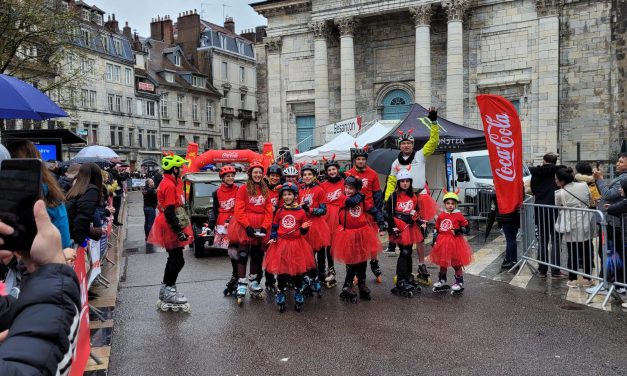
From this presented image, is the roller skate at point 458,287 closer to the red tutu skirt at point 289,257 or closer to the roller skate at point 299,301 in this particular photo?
the red tutu skirt at point 289,257

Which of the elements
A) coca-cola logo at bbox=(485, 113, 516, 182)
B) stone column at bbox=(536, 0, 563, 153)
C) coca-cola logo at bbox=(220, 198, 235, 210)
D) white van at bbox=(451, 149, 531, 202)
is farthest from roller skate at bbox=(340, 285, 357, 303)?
stone column at bbox=(536, 0, 563, 153)

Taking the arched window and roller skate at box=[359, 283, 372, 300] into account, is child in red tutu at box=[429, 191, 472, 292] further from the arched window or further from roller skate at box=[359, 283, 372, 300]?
the arched window

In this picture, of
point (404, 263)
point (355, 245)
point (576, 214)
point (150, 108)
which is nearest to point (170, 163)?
point (355, 245)

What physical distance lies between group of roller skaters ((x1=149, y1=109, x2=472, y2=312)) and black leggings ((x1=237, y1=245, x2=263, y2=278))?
15mm

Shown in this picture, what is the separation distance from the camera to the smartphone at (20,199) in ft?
6.19

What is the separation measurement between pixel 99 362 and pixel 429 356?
131 inches

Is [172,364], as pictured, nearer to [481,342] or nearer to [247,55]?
[481,342]

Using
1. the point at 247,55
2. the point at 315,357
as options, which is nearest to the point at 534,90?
the point at 315,357

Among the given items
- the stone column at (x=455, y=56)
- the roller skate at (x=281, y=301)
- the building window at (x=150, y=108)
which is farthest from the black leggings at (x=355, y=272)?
the building window at (x=150, y=108)

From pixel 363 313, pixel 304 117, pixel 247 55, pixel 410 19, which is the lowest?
pixel 363 313

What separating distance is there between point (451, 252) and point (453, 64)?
22535 mm

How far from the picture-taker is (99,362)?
5.29 metres

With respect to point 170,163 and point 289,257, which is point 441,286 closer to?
point 289,257

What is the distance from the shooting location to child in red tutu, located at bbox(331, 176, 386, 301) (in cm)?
755
